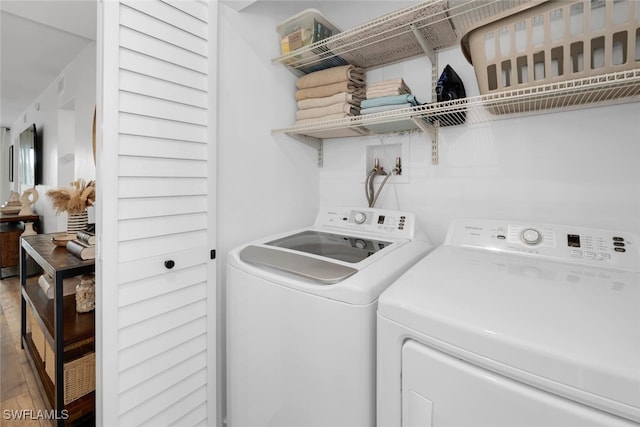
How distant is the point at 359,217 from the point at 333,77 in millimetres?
829

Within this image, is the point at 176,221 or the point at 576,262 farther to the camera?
the point at 176,221

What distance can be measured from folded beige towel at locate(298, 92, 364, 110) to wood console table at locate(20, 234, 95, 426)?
1494 millimetres

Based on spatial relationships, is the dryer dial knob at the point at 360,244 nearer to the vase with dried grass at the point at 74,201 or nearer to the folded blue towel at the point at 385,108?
the folded blue towel at the point at 385,108

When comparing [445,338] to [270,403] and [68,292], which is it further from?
[68,292]

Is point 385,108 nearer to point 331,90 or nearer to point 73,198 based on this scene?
point 331,90

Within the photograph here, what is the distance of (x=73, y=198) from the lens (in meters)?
1.81

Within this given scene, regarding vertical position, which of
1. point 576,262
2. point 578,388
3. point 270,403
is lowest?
point 270,403

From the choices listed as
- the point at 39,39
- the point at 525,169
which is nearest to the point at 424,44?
the point at 525,169

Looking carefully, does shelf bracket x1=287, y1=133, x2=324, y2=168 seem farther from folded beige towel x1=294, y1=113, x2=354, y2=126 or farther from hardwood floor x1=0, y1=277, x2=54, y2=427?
hardwood floor x1=0, y1=277, x2=54, y2=427

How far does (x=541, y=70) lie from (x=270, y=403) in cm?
166

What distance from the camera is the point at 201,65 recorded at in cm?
127

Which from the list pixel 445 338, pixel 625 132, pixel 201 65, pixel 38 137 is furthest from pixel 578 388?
pixel 38 137

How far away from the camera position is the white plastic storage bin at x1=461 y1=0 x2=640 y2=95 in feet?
3.08

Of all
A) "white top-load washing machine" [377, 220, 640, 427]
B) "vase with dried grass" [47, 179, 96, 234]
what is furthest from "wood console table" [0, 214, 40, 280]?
"white top-load washing machine" [377, 220, 640, 427]
